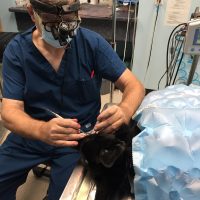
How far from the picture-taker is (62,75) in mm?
1132

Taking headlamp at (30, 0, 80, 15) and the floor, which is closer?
headlamp at (30, 0, 80, 15)

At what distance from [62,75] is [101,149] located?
498 mm

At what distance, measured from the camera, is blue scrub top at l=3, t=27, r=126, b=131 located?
3.62ft

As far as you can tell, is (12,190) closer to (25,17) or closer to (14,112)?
(14,112)

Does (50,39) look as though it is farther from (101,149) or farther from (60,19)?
(101,149)

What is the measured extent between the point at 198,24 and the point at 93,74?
544 millimetres

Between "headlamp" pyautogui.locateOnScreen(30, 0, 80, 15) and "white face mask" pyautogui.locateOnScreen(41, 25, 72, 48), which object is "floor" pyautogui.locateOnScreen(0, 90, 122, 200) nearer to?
"white face mask" pyautogui.locateOnScreen(41, 25, 72, 48)

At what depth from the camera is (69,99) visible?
46.4 inches

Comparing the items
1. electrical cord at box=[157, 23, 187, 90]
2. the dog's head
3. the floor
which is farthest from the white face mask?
electrical cord at box=[157, 23, 187, 90]

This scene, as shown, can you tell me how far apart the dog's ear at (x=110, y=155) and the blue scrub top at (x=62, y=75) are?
1.56 ft

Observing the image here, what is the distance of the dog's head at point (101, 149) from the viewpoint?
73 cm

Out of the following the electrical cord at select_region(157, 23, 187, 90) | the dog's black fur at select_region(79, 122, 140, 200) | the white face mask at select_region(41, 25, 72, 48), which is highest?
the white face mask at select_region(41, 25, 72, 48)

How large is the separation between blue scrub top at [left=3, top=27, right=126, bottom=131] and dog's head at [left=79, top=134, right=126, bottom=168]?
40 cm

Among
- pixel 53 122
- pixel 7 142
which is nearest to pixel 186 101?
pixel 53 122
